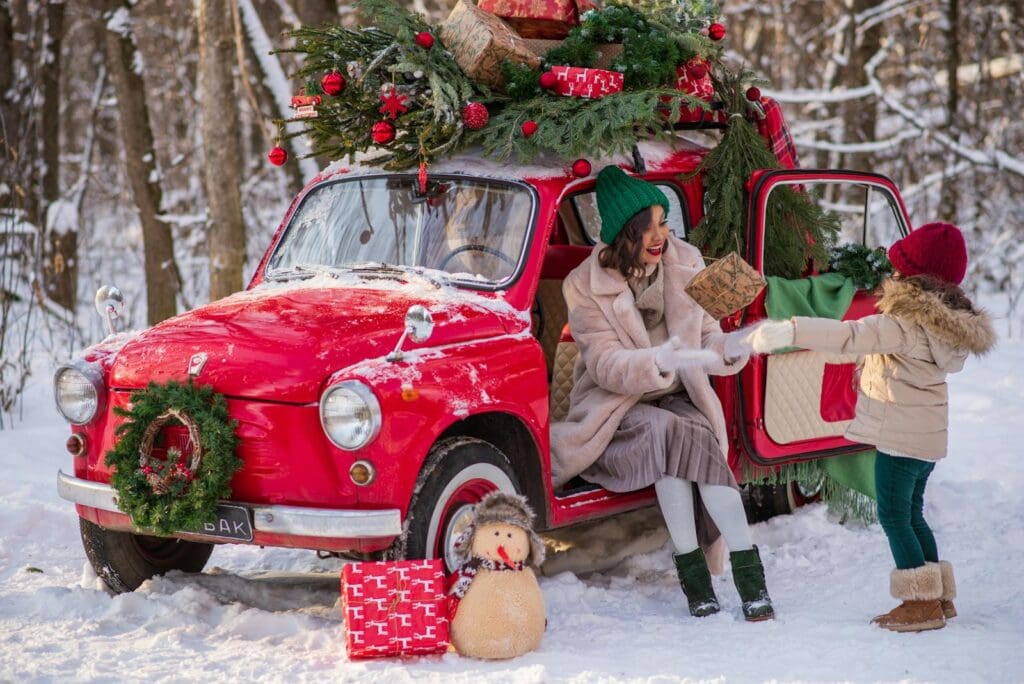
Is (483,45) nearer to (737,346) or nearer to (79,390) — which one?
(737,346)

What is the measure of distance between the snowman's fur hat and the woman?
0.76m

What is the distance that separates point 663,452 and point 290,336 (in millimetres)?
1649

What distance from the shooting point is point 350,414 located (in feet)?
→ 14.0

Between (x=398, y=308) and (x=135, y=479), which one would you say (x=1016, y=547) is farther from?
(x=135, y=479)

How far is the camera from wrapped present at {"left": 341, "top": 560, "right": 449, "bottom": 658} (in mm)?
4230

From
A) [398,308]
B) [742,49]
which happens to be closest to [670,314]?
[398,308]

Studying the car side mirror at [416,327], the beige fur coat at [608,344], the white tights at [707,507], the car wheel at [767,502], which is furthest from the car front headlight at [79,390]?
the car wheel at [767,502]

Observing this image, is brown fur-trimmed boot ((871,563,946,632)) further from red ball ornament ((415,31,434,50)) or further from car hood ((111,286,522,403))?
red ball ornament ((415,31,434,50))

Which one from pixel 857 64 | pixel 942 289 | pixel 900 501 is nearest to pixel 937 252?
pixel 942 289

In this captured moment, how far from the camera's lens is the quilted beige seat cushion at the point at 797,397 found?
18.6ft

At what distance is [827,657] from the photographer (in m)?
4.33

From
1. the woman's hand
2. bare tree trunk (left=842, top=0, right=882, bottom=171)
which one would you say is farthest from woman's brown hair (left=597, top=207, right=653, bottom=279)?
bare tree trunk (left=842, top=0, right=882, bottom=171)

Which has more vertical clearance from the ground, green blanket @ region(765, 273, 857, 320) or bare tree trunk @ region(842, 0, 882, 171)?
bare tree trunk @ region(842, 0, 882, 171)

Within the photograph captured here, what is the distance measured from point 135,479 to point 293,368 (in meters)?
0.73
